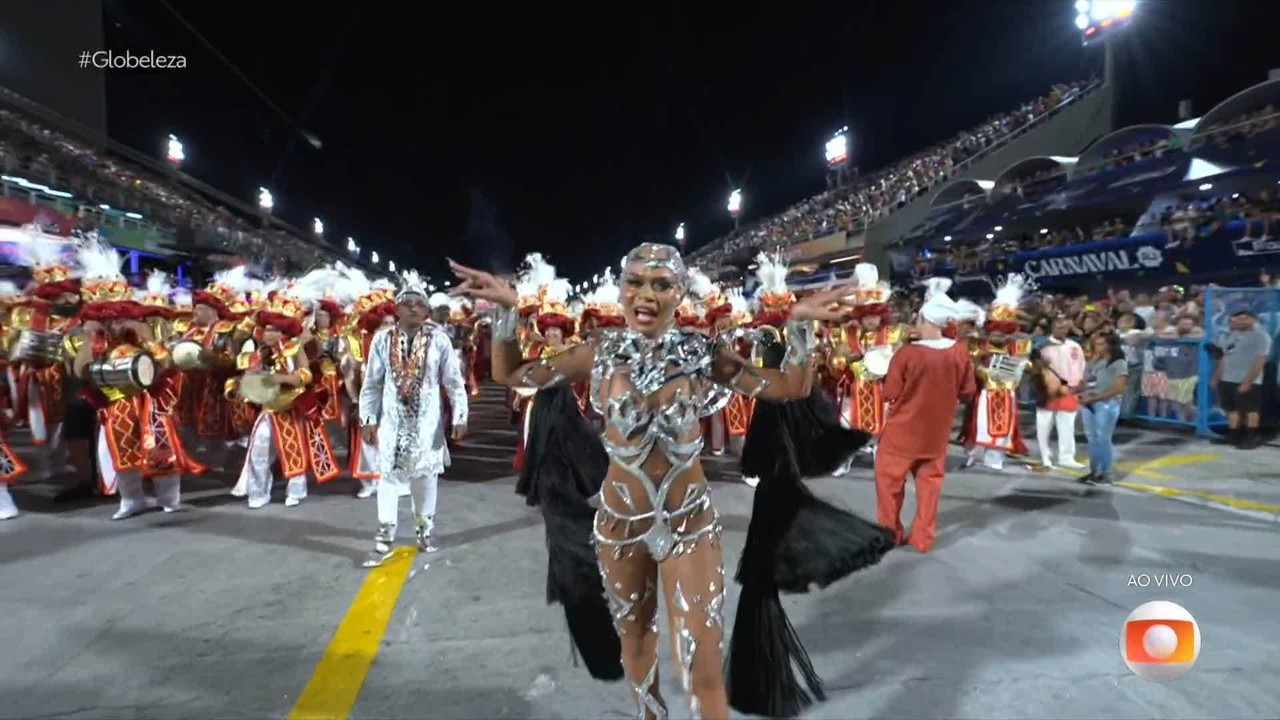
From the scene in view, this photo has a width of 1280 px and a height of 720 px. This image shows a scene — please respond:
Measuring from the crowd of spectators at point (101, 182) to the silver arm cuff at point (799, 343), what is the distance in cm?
1713

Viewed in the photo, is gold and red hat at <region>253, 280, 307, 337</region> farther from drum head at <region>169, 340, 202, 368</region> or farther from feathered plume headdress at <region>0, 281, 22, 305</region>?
feathered plume headdress at <region>0, 281, 22, 305</region>

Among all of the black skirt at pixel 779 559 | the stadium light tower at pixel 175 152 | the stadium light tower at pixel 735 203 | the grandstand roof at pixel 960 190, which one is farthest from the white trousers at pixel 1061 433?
the stadium light tower at pixel 175 152

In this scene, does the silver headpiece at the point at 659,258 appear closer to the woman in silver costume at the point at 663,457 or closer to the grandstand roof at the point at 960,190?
the woman in silver costume at the point at 663,457

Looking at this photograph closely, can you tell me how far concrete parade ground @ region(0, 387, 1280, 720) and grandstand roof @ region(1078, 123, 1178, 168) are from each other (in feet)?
56.6

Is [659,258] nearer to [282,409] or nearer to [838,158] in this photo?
[282,409]

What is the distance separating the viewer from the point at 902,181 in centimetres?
3288

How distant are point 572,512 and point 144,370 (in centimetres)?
516

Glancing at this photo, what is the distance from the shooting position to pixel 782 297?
8.34 metres

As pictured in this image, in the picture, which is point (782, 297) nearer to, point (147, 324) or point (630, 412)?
point (630, 412)

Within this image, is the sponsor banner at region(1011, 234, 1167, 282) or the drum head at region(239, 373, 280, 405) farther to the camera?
the sponsor banner at region(1011, 234, 1167, 282)

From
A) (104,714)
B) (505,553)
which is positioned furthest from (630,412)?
(505,553)

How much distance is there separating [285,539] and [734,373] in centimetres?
483

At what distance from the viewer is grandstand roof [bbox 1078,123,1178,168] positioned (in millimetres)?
20234

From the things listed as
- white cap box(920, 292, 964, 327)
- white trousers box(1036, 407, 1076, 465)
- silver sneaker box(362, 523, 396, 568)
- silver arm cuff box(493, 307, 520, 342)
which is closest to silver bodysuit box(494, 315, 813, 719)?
silver arm cuff box(493, 307, 520, 342)
